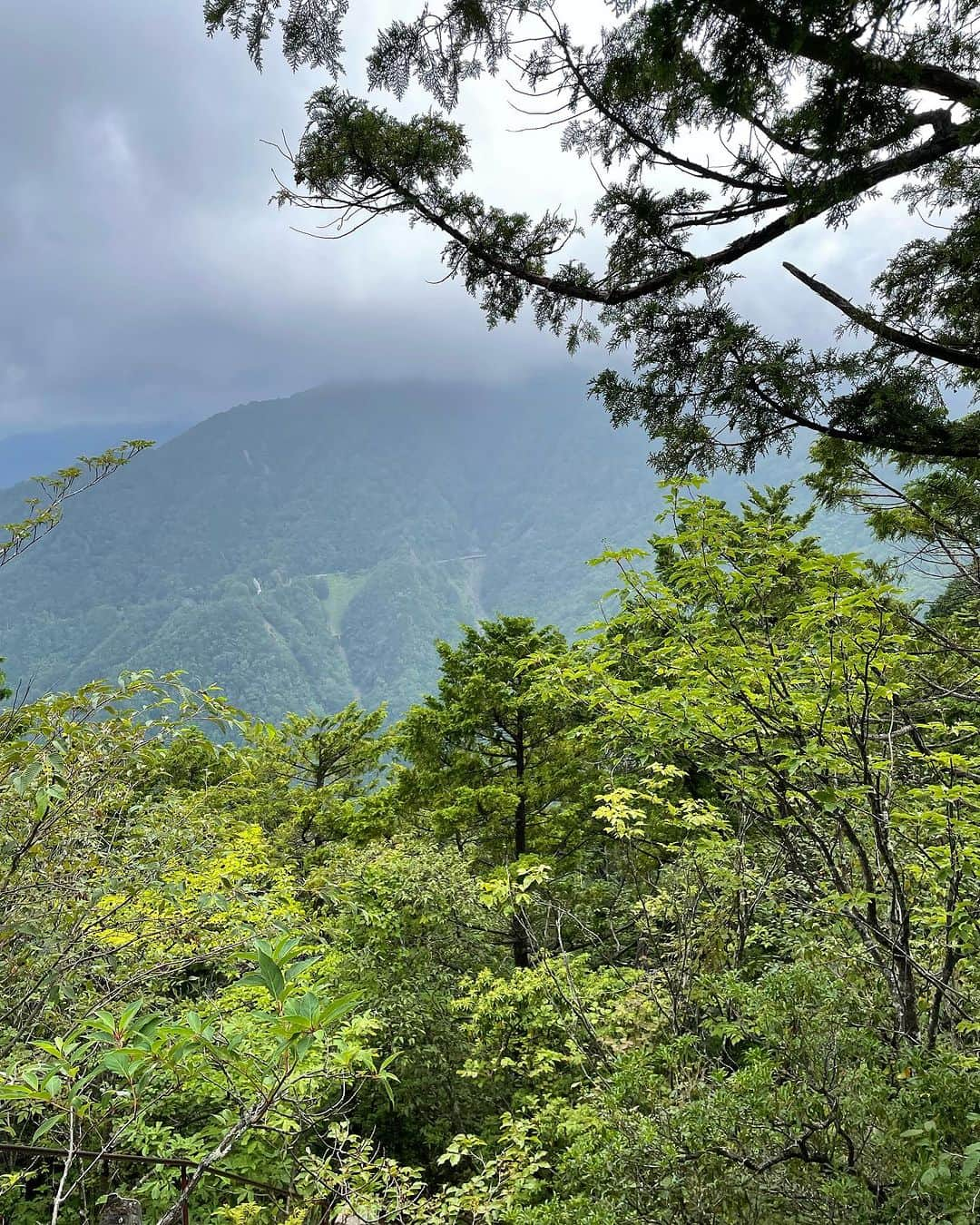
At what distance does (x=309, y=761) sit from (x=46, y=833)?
1574 cm

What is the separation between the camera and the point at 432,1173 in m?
7.54

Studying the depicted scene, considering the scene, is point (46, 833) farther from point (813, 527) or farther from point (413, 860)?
point (813, 527)

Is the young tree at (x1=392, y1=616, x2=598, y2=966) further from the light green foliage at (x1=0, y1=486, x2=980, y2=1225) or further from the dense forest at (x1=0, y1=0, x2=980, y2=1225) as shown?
the dense forest at (x1=0, y1=0, x2=980, y2=1225)

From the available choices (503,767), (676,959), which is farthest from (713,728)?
(503,767)

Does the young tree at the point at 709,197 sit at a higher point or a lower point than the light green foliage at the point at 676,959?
higher

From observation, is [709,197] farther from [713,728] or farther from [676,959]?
[676,959]

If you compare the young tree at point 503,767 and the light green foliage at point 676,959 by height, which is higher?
the young tree at point 503,767

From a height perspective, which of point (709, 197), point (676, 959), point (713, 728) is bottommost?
point (676, 959)

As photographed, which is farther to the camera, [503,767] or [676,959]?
[503,767]

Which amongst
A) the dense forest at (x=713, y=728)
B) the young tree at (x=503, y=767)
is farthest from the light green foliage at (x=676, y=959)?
the young tree at (x=503, y=767)

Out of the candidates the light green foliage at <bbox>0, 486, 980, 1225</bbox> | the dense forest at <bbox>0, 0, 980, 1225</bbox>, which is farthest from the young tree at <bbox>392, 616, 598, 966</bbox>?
the dense forest at <bbox>0, 0, 980, 1225</bbox>

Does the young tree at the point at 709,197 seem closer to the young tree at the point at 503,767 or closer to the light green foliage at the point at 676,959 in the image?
the light green foliage at the point at 676,959

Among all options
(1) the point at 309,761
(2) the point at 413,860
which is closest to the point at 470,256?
(2) the point at 413,860

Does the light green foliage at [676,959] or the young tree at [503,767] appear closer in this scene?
the light green foliage at [676,959]
